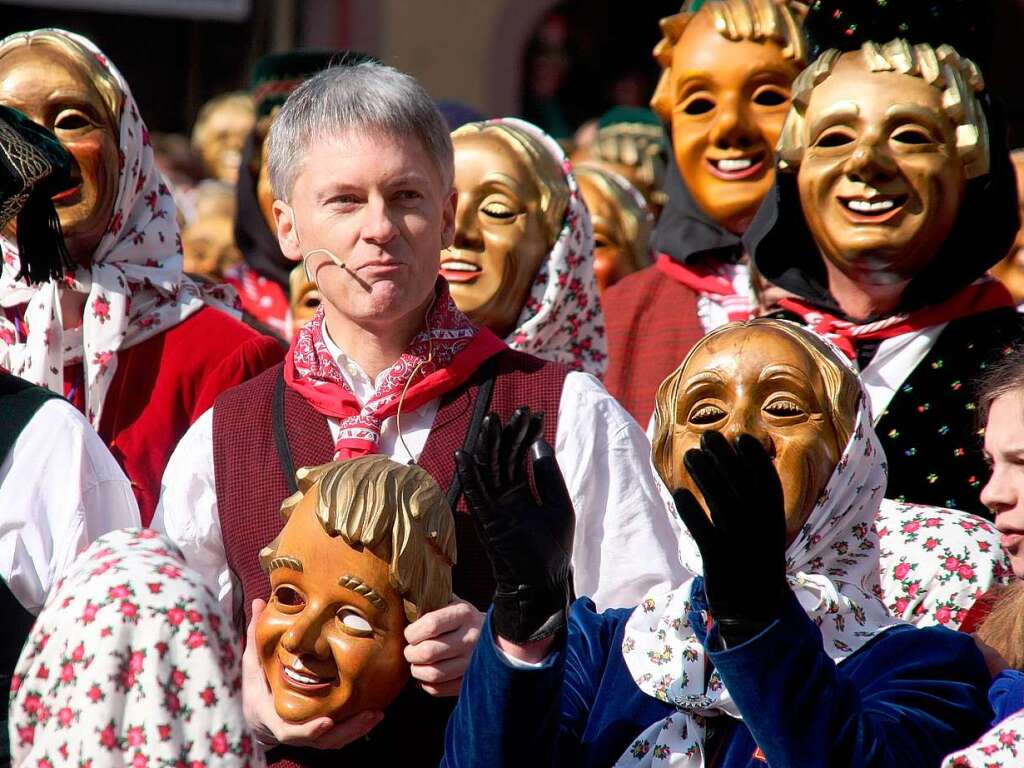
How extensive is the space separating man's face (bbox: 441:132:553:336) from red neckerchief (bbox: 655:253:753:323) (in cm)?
46

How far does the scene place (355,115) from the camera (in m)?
3.22

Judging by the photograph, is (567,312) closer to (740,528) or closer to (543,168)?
(543,168)

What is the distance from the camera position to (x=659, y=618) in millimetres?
2824

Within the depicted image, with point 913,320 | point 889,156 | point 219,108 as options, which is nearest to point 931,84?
point 889,156

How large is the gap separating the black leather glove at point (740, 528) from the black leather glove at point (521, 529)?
0.67 ft

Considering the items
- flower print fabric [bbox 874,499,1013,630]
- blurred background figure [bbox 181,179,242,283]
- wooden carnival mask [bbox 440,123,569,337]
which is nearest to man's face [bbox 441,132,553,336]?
wooden carnival mask [bbox 440,123,569,337]

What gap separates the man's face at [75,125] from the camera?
13.0 feet

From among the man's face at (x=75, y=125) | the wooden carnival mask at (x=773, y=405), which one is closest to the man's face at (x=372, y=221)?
the wooden carnival mask at (x=773, y=405)

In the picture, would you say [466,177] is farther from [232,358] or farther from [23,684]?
[23,684]

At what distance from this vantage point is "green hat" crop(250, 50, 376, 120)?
6301 mm

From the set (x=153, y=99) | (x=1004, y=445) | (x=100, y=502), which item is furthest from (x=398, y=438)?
(x=153, y=99)

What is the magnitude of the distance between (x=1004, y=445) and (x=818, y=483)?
1.41 ft

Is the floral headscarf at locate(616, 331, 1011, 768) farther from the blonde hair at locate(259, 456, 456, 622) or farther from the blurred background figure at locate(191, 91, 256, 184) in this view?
the blurred background figure at locate(191, 91, 256, 184)

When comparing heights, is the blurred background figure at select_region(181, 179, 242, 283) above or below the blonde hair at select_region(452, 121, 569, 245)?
below
